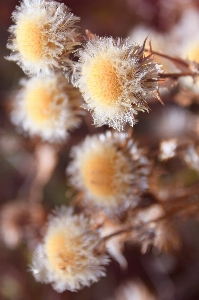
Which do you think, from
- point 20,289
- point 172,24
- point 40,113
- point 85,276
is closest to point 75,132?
point 40,113

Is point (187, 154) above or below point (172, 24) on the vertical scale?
below

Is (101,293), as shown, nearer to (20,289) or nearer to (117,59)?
(20,289)

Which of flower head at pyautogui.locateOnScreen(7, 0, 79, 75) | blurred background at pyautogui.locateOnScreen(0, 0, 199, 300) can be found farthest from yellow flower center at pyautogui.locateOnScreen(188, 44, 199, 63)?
flower head at pyautogui.locateOnScreen(7, 0, 79, 75)

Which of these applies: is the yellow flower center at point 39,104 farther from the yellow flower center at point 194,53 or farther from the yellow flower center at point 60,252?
the yellow flower center at point 194,53

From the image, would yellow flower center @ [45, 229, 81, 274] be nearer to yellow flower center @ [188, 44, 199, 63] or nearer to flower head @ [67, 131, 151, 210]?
flower head @ [67, 131, 151, 210]

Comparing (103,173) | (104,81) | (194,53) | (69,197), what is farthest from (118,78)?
(69,197)
